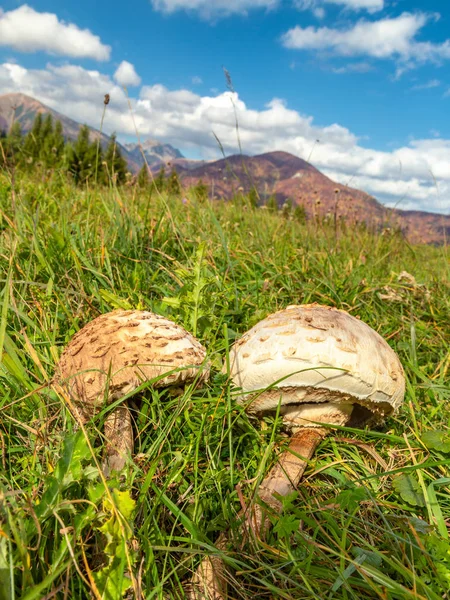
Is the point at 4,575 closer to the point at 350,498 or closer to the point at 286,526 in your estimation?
the point at 286,526

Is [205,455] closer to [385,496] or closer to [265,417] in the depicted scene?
[265,417]

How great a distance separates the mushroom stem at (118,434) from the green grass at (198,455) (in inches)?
2.3

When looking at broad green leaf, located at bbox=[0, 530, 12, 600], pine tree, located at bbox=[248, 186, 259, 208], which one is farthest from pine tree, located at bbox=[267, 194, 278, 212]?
broad green leaf, located at bbox=[0, 530, 12, 600]

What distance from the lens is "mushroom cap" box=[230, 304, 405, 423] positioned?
1.96 meters

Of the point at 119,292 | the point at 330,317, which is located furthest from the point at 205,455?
the point at 119,292

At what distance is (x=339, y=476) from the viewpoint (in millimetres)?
2033

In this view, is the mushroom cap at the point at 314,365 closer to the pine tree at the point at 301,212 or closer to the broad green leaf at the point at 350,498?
the broad green leaf at the point at 350,498

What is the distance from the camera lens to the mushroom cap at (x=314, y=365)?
1957mm

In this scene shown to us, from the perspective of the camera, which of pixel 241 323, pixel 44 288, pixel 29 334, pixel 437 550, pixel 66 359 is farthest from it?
pixel 241 323

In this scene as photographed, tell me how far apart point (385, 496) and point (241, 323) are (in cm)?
145

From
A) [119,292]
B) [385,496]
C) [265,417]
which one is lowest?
[385,496]

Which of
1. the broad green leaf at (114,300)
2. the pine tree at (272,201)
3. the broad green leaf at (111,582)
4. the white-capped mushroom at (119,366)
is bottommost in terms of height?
the broad green leaf at (111,582)

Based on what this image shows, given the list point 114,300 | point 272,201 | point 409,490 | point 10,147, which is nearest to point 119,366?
point 114,300

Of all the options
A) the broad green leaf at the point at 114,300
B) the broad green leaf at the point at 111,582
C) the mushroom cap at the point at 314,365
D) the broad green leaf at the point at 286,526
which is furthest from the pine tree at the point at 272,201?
the broad green leaf at the point at 111,582
